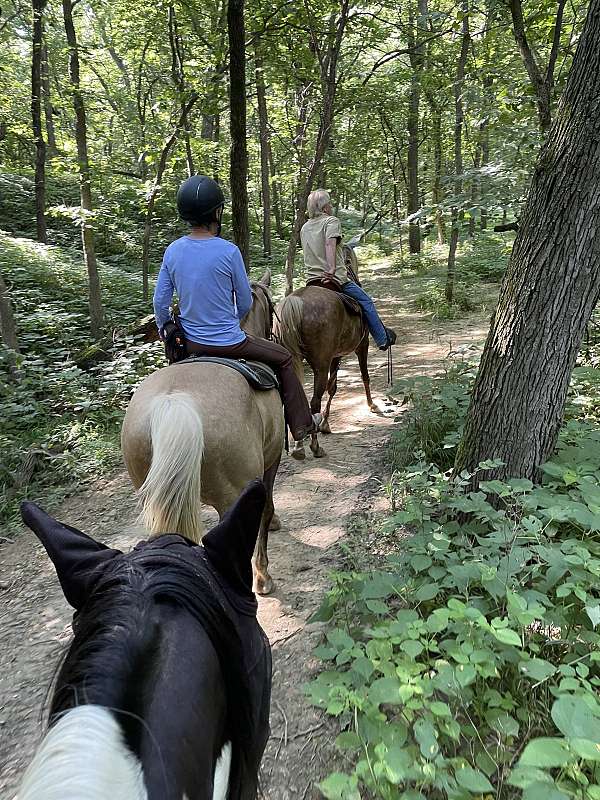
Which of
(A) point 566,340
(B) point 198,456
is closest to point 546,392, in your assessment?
(A) point 566,340

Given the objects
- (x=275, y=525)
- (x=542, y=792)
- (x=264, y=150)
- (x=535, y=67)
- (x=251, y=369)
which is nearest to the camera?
(x=542, y=792)

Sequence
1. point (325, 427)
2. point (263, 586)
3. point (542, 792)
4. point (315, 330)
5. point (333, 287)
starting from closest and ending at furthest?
point (542, 792) < point (263, 586) < point (315, 330) < point (333, 287) < point (325, 427)

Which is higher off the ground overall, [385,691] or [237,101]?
[237,101]

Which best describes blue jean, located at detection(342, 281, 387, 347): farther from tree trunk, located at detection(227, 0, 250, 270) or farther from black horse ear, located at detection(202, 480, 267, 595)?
black horse ear, located at detection(202, 480, 267, 595)

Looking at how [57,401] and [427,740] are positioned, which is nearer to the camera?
[427,740]

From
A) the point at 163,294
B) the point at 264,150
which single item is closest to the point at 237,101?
the point at 163,294

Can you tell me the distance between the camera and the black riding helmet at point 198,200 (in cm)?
302

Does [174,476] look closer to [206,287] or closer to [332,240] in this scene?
[206,287]

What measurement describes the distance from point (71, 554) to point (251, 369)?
6.96 feet

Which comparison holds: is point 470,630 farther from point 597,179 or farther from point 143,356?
point 143,356

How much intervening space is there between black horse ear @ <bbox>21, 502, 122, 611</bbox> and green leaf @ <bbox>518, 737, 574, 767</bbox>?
1.21 metres

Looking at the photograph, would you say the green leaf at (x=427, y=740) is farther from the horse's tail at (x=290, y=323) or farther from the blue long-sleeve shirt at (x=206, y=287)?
the horse's tail at (x=290, y=323)

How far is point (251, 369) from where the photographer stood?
320 centimetres

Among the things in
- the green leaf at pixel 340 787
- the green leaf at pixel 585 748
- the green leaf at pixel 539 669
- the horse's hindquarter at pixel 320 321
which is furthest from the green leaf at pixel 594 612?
the horse's hindquarter at pixel 320 321
